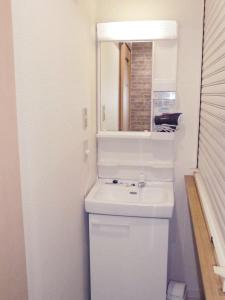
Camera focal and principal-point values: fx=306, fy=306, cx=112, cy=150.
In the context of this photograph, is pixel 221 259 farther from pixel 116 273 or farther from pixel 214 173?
pixel 116 273

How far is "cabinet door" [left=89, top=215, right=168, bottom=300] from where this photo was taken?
6.63ft

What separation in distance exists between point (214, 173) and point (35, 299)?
3.17ft

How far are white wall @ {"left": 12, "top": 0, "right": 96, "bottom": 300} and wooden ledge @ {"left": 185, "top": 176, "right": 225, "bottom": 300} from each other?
2.26 feet

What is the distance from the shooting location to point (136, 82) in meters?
2.31

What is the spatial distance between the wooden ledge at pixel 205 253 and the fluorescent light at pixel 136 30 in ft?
3.78

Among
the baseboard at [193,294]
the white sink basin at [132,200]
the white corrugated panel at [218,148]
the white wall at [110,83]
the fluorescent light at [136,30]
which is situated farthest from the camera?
the baseboard at [193,294]

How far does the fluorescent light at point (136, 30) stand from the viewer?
86.0 inches

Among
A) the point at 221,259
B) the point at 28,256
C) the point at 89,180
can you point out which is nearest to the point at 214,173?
the point at 221,259

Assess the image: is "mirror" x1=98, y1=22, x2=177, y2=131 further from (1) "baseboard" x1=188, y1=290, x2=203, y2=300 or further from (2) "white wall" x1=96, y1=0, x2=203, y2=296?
(1) "baseboard" x1=188, y1=290, x2=203, y2=300

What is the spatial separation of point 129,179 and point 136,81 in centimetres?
76

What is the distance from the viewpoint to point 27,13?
1.18 meters

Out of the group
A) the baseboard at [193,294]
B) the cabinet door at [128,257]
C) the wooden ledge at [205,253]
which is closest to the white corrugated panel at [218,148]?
the wooden ledge at [205,253]

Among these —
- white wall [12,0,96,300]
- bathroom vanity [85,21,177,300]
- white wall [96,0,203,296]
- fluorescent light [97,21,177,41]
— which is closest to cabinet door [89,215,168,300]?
bathroom vanity [85,21,177,300]

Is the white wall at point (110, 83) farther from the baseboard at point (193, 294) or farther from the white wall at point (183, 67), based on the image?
the baseboard at point (193, 294)
